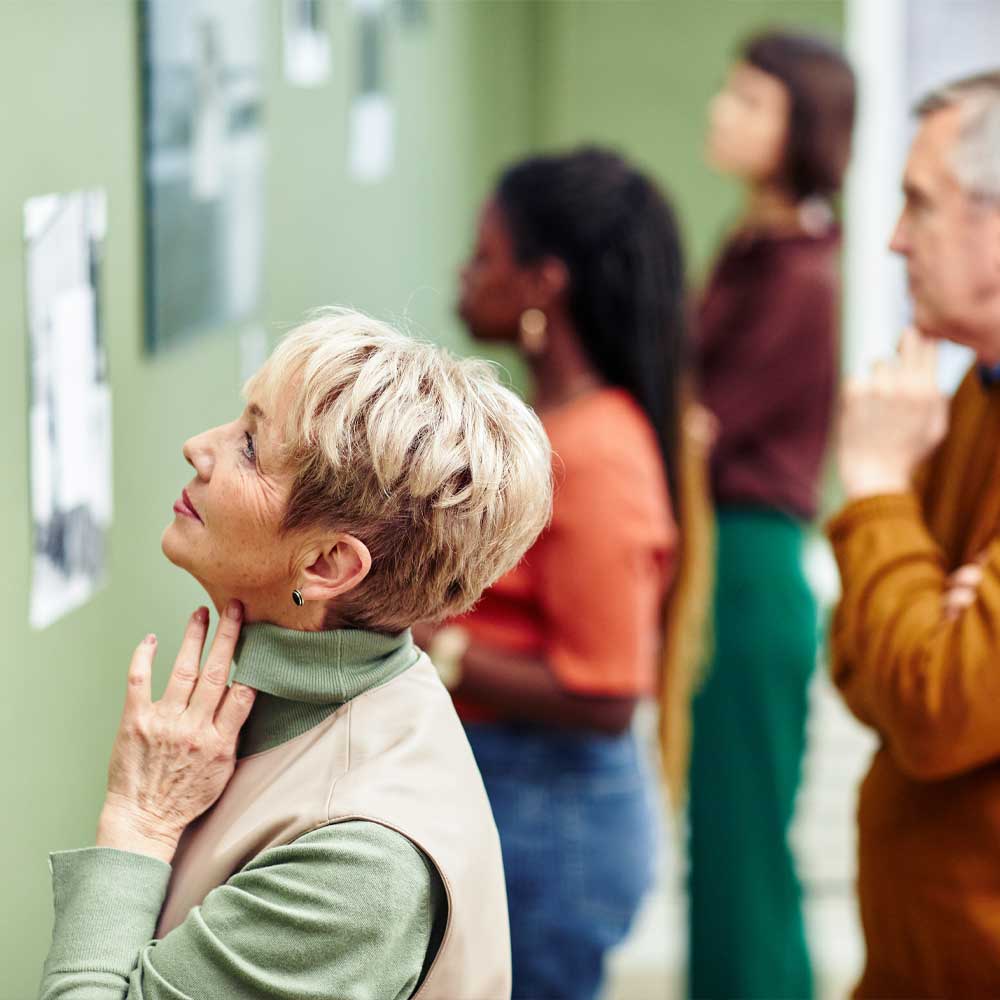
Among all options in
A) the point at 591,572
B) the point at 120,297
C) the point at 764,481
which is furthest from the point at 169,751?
the point at 764,481

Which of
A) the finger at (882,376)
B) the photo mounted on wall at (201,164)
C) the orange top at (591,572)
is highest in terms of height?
the photo mounted on wall at (201,164)

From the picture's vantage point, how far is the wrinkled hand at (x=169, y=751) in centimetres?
114

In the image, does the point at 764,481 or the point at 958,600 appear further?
the point at 764,481

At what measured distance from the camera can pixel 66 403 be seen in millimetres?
1503

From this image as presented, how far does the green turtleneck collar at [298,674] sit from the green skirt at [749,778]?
7.03ft

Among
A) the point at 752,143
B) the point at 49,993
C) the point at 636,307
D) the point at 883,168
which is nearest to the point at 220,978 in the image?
the point at 49,993

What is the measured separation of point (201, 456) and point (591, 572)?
941 millimetres

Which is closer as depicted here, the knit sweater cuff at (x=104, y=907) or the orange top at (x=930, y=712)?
the knit sweater cuff at (x=104, y=907)

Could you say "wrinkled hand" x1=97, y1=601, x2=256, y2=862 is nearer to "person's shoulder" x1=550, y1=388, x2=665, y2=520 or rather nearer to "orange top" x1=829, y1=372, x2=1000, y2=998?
"orange top" x1=829, y1=372, x2=1000, y2=998

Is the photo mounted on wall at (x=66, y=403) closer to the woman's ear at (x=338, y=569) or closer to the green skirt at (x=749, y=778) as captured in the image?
the woman's ear at (x=338, y=569)

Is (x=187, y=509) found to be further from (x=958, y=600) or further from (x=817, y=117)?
(x=817, y=117)

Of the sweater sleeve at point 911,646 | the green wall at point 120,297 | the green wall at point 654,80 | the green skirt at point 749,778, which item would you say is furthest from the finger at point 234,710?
the green wall at point 654,80

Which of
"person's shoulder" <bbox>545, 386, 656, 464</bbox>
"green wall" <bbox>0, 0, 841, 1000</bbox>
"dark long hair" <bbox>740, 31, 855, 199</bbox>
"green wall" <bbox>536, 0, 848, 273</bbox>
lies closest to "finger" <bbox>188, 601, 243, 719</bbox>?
"green wall" <bbox>0, 0, 841, 1000</bbox>

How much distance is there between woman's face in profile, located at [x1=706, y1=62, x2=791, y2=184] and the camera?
11.9ft
